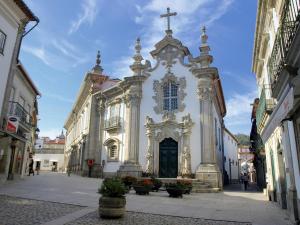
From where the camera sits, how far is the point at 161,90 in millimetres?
21578

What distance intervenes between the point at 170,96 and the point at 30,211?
1456cm

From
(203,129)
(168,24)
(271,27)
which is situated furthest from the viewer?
(168,24)

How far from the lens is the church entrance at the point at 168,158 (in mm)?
19922

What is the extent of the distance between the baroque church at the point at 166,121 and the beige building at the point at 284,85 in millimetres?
5993

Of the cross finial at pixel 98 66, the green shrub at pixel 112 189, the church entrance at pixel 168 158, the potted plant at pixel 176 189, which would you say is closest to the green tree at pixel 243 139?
the cross finial at pixel 98 66

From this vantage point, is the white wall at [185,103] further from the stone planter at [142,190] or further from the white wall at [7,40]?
the white wall at [7,40]

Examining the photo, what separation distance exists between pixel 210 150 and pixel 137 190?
23.1 ft

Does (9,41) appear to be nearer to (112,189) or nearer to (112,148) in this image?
(112,189)

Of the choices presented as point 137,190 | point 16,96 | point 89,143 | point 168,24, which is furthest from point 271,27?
point 89,143

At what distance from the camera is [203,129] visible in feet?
63.3

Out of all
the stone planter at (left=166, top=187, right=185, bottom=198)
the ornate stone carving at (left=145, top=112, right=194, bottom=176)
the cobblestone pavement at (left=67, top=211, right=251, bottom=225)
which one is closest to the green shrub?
the cobblestone pavement at (left=67, top=211, right=251, bottom=225)

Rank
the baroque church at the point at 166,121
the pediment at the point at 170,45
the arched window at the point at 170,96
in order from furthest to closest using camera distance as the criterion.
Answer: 1. the pediment at the point at 170,45
2. the arched window at the point at 170,96
3. the baroque church at the point at 166,121

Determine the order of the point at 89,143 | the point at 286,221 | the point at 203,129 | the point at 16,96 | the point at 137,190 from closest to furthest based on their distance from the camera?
the point at 286,221 < the point at 137,190 < the point at 16,96 < the point at 203,129 < the point at 89,143

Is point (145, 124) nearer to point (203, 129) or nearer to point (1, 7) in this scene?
point (203, 129)
